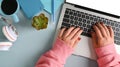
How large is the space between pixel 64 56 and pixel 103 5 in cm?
25

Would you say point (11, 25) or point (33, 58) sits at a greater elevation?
point (11, 25)

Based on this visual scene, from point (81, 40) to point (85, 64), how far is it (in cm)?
9

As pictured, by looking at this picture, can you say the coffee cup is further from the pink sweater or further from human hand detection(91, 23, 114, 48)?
human hand detection(91, 23, 114, 48)

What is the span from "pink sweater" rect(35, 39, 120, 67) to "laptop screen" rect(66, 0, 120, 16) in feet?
0.44

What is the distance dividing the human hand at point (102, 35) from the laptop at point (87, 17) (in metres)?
0.02

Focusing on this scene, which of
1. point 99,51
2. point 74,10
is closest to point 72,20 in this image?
point 74,10

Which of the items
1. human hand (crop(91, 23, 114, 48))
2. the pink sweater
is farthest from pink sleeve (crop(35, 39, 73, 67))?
human hand (crop(91, 23, 114, 48))

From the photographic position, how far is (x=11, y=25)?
28.9 inches

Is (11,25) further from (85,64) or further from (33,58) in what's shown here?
(85,64)

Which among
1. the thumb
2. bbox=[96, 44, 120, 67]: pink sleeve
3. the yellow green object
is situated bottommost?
bbox=[96, 44, 120, 67]: pink sleeve

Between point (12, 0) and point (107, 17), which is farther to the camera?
point (107, 17)

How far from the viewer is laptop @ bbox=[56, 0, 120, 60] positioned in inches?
31.6

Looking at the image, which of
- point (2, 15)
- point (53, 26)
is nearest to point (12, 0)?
point (2, 15)

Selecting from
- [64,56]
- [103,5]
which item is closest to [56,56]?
[64,56]
